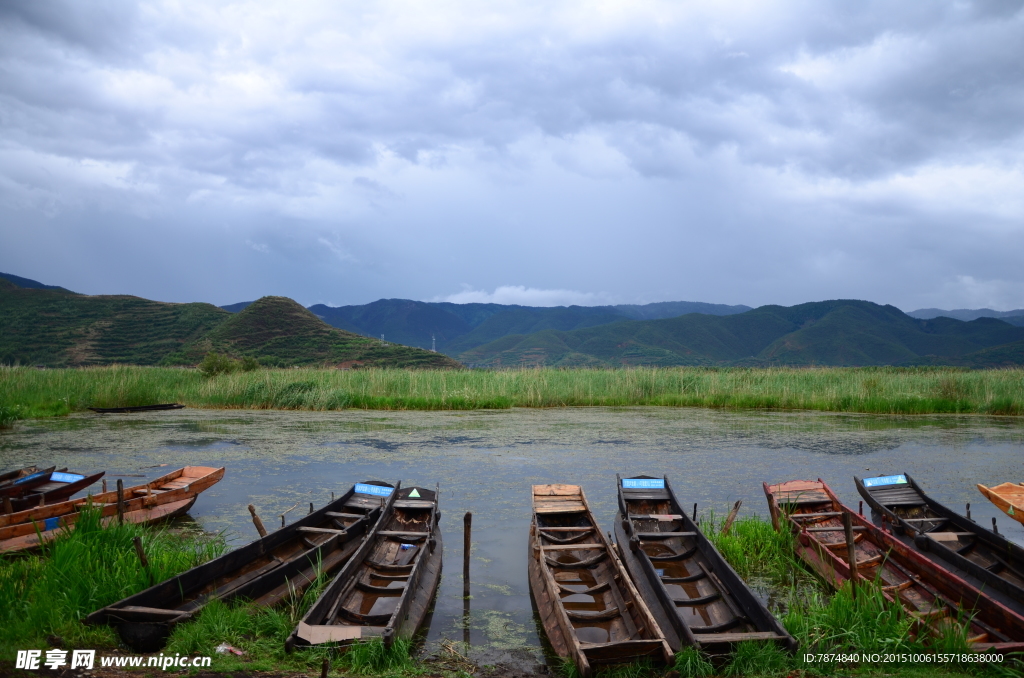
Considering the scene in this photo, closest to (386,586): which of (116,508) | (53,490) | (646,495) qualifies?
(646,495)

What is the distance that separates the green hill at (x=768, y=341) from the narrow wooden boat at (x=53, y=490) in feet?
242

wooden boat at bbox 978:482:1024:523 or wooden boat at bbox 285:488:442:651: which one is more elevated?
wooden boat at bbox 978:482:1024:523

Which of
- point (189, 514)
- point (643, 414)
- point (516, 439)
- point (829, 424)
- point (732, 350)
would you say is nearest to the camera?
point (189, 514)

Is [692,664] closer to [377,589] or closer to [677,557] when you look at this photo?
[677,557]

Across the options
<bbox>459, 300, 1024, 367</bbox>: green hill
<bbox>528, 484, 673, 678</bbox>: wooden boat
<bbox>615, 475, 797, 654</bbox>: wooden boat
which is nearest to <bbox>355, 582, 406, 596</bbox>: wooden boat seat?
<bbox>528, 484, 673, 678</bbox>: wooden boat

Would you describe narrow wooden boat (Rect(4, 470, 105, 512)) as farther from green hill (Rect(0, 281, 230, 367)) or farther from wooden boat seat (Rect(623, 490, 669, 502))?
green hill (Rect(0, 281, 230, 367))

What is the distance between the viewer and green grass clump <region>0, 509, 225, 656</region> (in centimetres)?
419

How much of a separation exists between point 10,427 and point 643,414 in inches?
592

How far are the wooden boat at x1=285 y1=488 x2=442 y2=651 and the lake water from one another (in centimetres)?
29

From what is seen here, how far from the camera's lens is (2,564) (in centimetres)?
520

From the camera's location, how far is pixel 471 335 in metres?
164

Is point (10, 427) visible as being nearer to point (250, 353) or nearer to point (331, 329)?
point (250, 353)

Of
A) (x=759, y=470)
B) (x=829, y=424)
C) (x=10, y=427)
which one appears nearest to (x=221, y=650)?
(x=759, y=470)

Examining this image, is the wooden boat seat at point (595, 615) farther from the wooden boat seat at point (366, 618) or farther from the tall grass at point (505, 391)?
the tall grass at point (505, 391)
